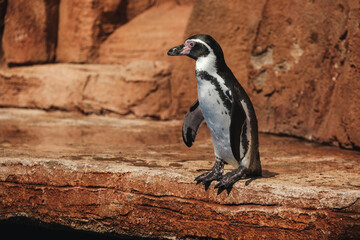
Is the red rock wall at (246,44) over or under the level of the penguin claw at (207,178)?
over

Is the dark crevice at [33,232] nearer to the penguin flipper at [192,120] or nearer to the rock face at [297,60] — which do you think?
the penguin flipper at [192,120]

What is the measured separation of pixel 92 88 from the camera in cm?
596

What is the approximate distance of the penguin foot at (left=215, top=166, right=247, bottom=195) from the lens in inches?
95.8

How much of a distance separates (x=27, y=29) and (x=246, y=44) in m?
2.91

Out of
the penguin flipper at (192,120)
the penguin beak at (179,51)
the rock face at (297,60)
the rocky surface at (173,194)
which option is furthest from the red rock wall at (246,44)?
the penguin beak at (179,51)

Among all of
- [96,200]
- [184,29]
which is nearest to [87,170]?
[96,200]

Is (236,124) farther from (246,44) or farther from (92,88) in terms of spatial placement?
(92,88)

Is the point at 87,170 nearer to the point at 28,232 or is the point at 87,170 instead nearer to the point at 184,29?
the point at 28,232

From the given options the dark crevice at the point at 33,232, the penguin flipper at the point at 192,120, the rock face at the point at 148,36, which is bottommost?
the dark crevice at the point at 33,232

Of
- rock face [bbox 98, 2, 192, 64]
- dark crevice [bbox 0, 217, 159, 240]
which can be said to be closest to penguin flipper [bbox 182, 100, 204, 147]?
dark crevice [bbox 0, 217, 159, 240]

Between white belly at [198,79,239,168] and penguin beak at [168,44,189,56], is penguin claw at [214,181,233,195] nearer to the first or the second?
white belly at [198,79,239,168]

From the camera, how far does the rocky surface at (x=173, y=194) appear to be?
2387 millimetres

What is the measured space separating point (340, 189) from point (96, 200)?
1.25 m

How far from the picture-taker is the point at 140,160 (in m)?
3.12
